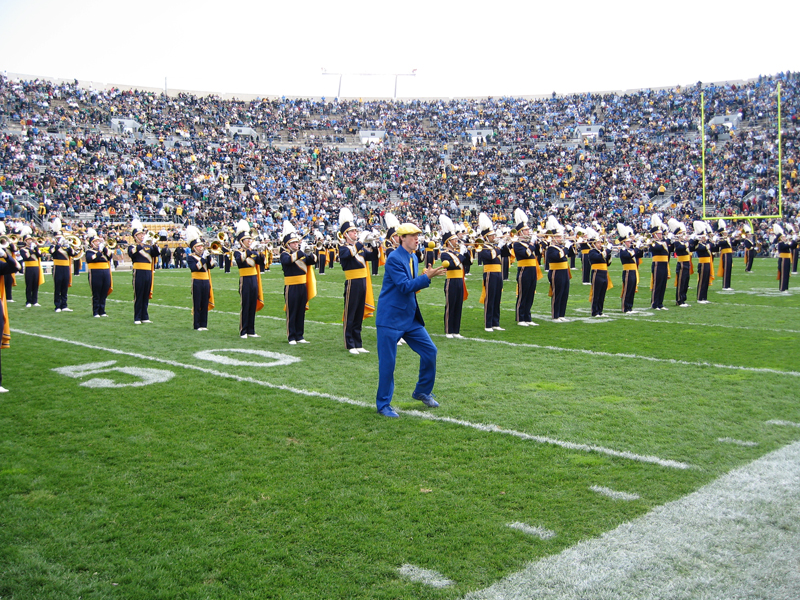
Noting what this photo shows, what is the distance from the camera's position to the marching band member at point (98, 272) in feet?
40.5

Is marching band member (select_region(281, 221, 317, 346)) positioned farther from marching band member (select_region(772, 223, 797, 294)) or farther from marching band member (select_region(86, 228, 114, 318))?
marching band member (select_region(772, 223, 797, 294))

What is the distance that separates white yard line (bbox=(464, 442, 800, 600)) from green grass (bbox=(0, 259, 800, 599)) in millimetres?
134

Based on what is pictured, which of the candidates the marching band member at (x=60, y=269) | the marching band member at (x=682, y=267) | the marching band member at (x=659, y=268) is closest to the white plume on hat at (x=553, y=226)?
the marching band member at (x=659, y=268)

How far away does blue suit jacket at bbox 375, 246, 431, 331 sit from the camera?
→ 5.40 m

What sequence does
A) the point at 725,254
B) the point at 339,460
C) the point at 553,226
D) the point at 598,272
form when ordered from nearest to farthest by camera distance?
the point at 339,460 < the point at 598,272 < the point at 553,226 < the point at 725,254

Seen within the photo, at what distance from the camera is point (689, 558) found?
3062mm

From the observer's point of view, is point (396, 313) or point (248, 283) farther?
point (248, 283)

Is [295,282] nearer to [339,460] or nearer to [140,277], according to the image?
[140,277]

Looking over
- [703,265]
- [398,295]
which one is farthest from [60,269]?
[703,265]

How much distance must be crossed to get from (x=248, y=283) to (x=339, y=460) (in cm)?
599

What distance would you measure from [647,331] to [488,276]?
2502 millimetres

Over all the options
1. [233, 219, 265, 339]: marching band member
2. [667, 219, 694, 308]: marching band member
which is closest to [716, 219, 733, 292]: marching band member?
[667, 219, 694, 308]: marching band member

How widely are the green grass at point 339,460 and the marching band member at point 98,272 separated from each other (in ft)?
12.8

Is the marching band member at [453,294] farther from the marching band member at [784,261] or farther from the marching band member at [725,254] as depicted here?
the marching band member at [784,261]
